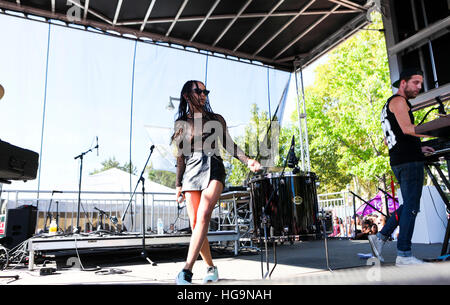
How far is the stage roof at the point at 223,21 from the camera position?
6625mm

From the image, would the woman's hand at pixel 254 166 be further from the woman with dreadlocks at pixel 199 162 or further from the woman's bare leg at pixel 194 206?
the woman's bare leg at pixel 194 206

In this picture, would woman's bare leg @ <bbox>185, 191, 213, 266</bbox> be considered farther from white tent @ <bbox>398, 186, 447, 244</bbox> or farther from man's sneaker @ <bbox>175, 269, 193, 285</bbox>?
white tent @ <bbox>398, 186, 447, 244</bbox>

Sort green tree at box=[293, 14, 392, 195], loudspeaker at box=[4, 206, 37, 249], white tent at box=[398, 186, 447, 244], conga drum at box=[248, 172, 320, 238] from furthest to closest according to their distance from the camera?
green tree at box=[293, 14, 392, 195]
white tent at box=[398, 186, 447, 244]
loudspeaker at box=[4, 206, 37, 249]
conga drum at box=[248, 172, 320, 238]

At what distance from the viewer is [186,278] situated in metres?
2.05

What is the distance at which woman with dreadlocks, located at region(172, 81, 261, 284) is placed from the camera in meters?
2.16

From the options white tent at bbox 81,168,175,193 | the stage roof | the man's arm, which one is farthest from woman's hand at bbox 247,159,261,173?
white tent at bbox 81,168,175,193

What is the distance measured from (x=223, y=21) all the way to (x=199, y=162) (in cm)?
615

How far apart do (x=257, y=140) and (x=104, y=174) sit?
4.34 metres

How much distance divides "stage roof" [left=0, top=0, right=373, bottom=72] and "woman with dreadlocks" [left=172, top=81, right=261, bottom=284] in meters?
5.10

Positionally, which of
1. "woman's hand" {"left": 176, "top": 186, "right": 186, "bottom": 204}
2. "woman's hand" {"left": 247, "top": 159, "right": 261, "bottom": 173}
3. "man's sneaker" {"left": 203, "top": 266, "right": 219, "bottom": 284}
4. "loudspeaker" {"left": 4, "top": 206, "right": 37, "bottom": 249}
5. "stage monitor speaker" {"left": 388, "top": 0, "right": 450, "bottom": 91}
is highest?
"stage monitor speaker" {"left": 388, "top": 0, "right": 450, "bottom": 91}

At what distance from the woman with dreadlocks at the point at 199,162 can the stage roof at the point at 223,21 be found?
5.10 meters

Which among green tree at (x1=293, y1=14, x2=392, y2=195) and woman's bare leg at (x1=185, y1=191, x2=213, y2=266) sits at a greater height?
green tree at (x1=293, y1=14, x2=392, y2=195)

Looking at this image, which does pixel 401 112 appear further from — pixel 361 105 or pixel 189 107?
pixel 361 105

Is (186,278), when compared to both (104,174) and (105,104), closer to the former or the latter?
(105,104)
